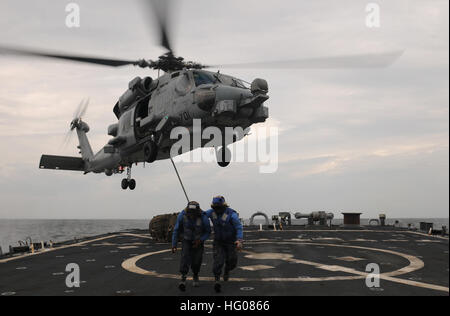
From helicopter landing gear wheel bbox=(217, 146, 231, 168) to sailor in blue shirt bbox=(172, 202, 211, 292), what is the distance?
922 centimetres

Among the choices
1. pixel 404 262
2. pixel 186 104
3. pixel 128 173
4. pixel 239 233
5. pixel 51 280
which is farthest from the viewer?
pixel 128 173

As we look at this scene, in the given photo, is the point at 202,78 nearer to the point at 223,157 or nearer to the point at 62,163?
the point at 223,157

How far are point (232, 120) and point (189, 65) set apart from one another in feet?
14.8

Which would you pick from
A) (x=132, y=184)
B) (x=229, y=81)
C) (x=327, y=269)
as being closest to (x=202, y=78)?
(x=229, y=81)

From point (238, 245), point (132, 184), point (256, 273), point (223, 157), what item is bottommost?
point (256, 273)

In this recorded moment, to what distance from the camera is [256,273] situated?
11031 mm

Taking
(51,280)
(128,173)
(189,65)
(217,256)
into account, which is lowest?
(51,280)

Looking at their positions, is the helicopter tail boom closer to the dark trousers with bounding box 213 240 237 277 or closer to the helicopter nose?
the helicopter nose

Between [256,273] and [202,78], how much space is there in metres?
9.17

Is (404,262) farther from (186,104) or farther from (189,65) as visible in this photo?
(189,65)
